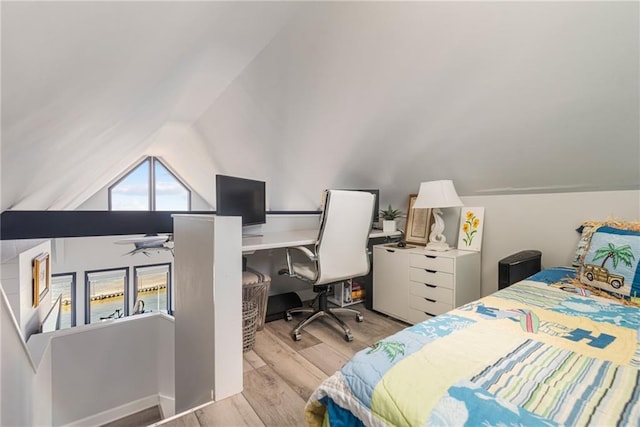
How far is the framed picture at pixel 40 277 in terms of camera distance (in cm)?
317

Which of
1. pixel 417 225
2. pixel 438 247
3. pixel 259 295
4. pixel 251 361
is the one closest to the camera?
pixel 251 361

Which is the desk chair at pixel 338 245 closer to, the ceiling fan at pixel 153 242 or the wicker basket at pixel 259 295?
the wicker basket at pixel 259 295

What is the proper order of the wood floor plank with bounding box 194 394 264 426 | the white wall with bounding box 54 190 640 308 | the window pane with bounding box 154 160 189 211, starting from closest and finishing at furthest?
the wood floor plank with bounding box 194 394 264 426, the white wall with bounding box 54 190 640 308, the window pane with bounding box 154 160 189 211

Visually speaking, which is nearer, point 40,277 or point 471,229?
point 471,229

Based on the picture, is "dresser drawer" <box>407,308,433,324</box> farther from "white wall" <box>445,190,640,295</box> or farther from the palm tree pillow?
the palm tree pillow

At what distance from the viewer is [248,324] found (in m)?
2.06

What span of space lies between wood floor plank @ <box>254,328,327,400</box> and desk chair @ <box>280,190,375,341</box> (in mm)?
166

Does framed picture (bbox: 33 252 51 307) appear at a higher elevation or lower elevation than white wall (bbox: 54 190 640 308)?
lower

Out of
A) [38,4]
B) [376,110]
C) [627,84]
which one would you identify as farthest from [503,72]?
[38,4]

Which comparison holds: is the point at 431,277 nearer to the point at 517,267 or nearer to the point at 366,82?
the point at 517,267

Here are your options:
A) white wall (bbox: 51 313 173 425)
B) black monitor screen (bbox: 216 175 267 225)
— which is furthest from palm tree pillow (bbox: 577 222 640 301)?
white wall (bbox: 51 313 173 425)

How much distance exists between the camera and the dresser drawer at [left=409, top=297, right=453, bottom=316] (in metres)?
2.20

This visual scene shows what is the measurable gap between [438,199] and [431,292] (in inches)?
29.4

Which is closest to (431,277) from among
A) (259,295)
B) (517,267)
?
(517,267)
